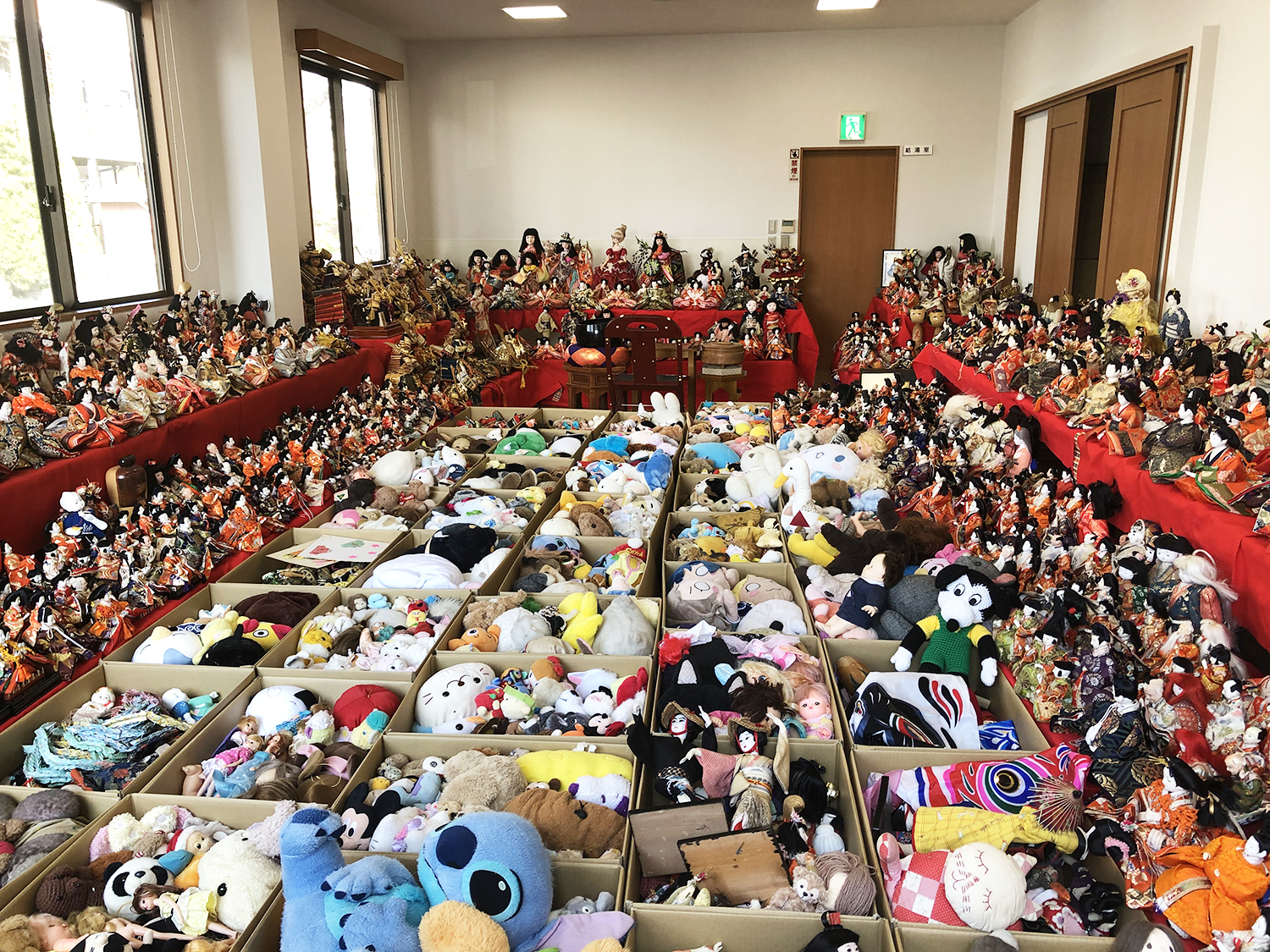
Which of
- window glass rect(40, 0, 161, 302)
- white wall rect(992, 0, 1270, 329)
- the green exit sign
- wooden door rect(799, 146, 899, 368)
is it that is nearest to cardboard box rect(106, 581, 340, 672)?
window glass rect(40, 0, 161, 302)

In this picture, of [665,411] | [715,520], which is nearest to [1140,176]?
[665,411]

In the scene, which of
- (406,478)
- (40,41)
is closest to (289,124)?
(40,41)

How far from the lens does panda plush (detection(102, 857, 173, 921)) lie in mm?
1820

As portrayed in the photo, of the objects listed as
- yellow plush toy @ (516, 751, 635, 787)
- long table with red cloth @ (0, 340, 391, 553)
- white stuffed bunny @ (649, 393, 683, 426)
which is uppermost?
long table with red cloth @ (0, 340, 391, 553)

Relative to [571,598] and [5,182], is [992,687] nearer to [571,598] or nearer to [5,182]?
[571,598]

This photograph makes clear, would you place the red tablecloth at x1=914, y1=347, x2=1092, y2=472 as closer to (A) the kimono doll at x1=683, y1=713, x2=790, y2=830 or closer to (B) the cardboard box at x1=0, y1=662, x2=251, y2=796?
(A) the kimono doll at x1=683, y1=713, x2=790, y2=830

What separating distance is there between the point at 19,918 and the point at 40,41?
4.24 meters

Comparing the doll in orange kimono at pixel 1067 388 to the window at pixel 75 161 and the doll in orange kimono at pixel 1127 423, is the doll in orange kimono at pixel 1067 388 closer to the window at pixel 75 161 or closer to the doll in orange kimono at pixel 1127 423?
the doll in orange kimono at pixel 1127 423

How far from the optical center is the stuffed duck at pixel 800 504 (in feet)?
11.2

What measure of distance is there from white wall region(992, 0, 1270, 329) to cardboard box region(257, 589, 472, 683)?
359 cm

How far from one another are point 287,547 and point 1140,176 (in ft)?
16.1

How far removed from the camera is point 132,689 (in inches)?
103

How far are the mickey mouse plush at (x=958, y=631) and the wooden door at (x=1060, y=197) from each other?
4.60 m

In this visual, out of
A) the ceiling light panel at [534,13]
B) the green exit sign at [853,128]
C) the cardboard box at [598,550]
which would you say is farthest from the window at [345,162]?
the cardboard box at [598,550]
